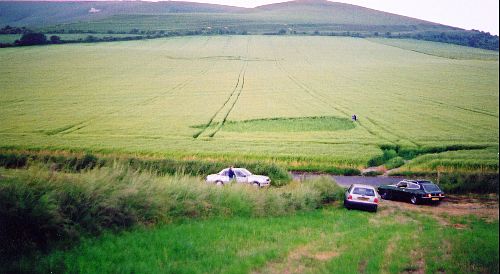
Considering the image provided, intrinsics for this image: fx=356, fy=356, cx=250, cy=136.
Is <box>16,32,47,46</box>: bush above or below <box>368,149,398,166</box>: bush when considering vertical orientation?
above

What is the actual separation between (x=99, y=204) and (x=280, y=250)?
5.51 m

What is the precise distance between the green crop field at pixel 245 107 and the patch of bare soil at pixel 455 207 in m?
6.48

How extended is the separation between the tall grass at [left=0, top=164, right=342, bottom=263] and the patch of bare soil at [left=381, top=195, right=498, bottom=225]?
6.00 m

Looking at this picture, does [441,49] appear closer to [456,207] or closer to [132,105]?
[132,105]

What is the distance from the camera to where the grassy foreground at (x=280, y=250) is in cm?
846

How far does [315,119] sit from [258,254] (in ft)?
112

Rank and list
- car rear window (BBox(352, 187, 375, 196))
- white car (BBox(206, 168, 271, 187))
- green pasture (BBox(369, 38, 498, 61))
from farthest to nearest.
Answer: green pasture (BBox(369, 38, 498, 61)), white car (BBox(206, 168, 271, 187)), car rear window (BBox(352, 187, 375, 196))

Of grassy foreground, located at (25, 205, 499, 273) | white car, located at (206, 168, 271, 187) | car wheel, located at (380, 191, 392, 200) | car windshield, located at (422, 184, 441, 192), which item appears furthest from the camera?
white car, located at (206, 168, 271, 187)

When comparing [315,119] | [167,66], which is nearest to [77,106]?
[315,119]

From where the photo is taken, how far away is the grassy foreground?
8461 millimetres

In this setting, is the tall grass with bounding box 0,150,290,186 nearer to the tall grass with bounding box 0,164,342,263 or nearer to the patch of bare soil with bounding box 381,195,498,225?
the patch of bare soil with bounding box 381,195,498,225

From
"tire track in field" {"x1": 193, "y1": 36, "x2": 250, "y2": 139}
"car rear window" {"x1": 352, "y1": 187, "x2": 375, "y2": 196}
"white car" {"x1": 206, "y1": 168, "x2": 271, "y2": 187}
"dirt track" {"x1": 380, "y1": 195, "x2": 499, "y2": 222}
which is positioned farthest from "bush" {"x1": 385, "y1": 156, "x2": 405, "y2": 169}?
"tire track in field" {"x1": 193, "y1": 36, "x2": 250, "y2": 139}

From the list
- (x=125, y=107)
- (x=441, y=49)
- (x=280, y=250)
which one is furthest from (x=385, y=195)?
(x=441, y=49)

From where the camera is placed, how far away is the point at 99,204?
1062 cm
